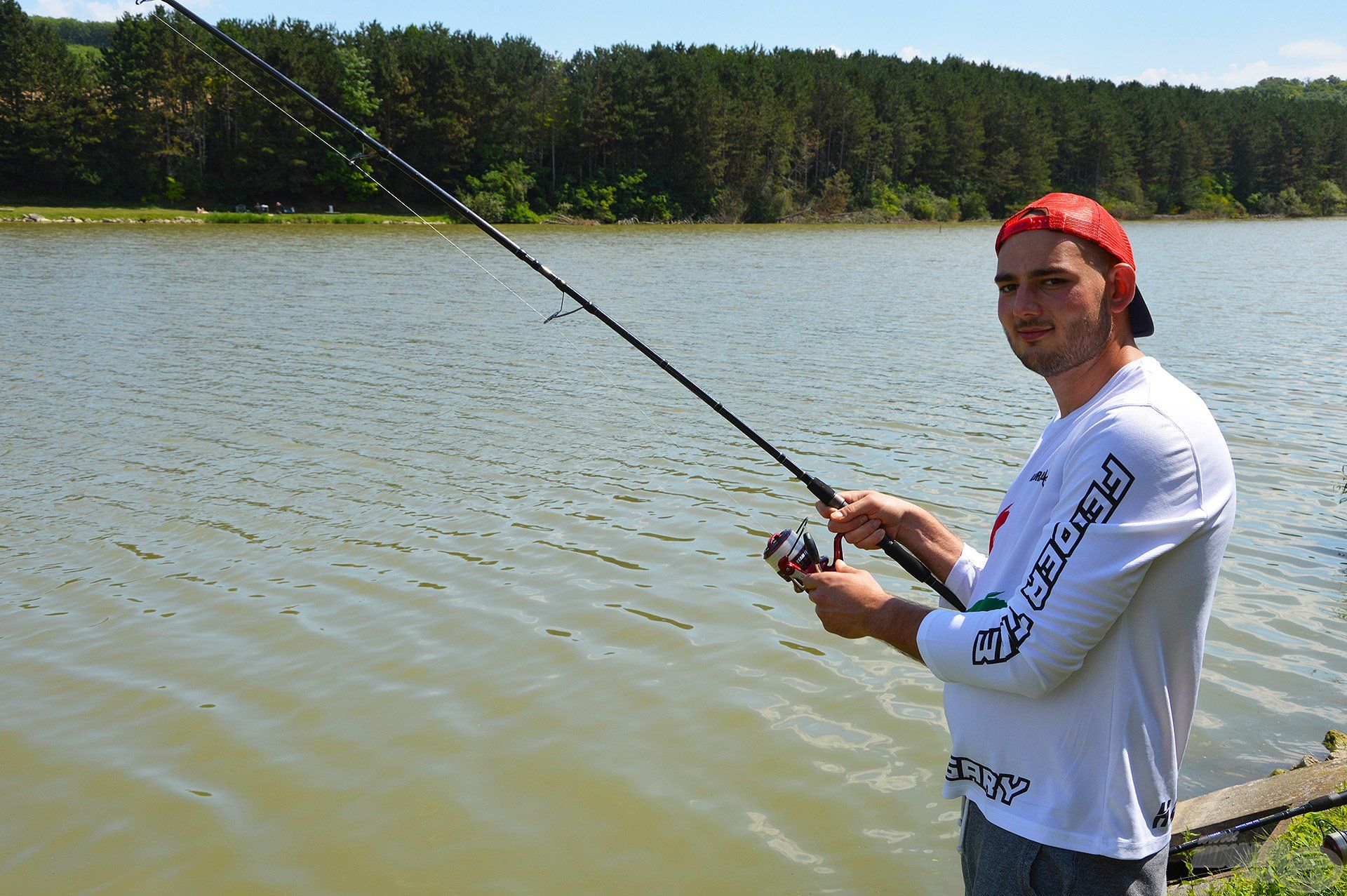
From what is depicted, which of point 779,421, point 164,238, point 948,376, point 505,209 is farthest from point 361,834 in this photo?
point 505,209

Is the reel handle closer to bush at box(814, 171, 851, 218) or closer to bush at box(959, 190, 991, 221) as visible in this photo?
bush at box(814, 171, 851, 218)

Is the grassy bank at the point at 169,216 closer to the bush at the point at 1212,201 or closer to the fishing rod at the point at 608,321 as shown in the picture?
the fishing rod at the point at 608,321

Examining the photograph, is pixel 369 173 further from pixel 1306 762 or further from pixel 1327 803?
pixel 1327 803

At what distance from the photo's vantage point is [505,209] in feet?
211

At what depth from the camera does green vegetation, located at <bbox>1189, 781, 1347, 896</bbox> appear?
2.57 m

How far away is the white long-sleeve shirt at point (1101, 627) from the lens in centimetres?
174

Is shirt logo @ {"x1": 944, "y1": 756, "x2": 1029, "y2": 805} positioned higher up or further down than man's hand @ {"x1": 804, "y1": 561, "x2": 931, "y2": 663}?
further down

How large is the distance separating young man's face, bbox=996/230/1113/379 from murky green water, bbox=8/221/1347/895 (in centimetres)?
260

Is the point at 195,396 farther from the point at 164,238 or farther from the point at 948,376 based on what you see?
the point at 164,238

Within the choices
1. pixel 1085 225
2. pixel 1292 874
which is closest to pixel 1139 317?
pixel 1085 225

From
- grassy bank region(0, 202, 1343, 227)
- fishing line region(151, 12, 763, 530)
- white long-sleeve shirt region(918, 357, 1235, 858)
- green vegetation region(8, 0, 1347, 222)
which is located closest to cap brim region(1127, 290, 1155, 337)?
white long-sleeve shirt region(918, 357, 1235, 858)

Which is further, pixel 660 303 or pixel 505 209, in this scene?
pixel 505 209

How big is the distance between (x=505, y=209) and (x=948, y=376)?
5444cm

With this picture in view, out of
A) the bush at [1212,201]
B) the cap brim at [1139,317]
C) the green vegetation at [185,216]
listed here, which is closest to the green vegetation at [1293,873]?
the cap brim at [1139,317]
